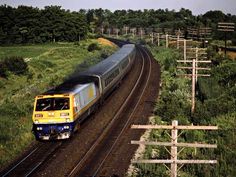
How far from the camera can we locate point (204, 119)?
23.6 metres

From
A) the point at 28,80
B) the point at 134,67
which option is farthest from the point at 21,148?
the point at 134,67

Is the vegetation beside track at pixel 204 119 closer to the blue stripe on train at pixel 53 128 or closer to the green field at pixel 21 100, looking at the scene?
the blue stripe on train at pixel 53 128

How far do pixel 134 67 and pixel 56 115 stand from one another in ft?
110

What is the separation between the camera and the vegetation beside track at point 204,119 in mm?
16219

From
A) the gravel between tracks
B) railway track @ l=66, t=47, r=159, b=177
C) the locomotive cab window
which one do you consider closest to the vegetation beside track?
railway track @ l=66, t=47, r=159, b=177

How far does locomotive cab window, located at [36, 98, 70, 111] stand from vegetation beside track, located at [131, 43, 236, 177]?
4891 millimetres

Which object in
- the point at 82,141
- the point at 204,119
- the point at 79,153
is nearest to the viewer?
the point at 79,153

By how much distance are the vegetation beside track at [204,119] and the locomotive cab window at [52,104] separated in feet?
16.0

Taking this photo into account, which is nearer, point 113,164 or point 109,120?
point 113,164

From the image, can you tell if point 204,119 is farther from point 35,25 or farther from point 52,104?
point 35,25

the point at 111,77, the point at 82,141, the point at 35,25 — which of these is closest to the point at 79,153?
the point at 82,141

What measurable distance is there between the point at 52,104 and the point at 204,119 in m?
9.01

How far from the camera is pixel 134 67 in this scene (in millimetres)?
53594

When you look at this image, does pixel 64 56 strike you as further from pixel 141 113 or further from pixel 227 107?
pixel 227 107
